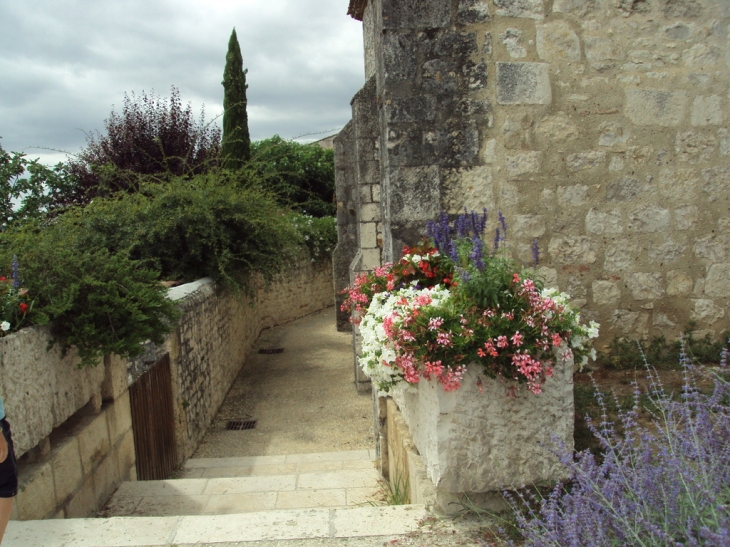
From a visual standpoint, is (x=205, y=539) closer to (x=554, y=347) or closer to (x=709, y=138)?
(x=554, y=347)

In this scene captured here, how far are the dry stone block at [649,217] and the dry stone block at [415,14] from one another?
66.1 inches

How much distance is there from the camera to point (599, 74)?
3.79m

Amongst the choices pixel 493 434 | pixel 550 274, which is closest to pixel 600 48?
pixel 550 274

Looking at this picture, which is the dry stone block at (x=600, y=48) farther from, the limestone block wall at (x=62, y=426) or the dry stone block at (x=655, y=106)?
the limestone block wall at (x=62, y=426)

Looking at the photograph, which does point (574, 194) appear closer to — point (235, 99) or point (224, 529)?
point (224, 529)

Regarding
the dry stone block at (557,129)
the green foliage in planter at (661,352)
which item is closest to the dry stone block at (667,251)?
the green foliage in planter at (661,352)

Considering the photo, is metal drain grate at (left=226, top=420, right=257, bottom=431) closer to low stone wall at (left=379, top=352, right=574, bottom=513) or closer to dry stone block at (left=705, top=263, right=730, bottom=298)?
low stone wall at (left=379, top=352, right=574, bottom=513)

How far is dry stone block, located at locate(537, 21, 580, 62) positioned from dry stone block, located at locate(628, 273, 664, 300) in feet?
4.67

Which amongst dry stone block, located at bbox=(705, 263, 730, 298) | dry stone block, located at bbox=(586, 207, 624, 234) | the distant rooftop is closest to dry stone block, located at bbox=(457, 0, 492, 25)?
dry stone block, located at bbox=(586, 207, 624, 234)

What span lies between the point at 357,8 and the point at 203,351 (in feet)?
21.6

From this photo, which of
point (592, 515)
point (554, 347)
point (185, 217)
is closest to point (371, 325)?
point (554, 347)

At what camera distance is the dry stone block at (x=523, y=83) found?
3775 mm

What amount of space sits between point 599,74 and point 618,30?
0.29 meters

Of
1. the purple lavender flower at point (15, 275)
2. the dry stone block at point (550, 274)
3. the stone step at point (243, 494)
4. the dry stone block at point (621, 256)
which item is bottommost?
the stone step at point (243, 494)
